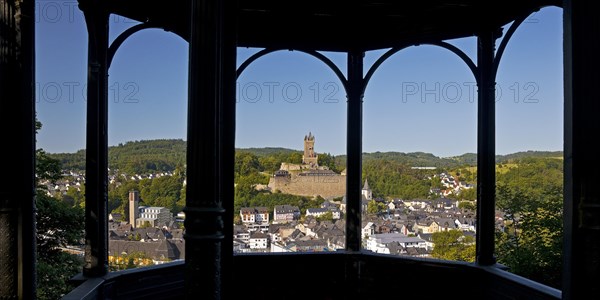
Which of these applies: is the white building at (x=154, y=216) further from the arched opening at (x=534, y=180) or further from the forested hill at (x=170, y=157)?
the arched opening at (x=534, y=180)

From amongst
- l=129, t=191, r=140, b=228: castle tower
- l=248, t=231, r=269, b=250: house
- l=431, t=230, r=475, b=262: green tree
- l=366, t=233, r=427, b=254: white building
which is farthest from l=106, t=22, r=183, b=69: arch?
l=431, t=230, r=475, b=262: green tree

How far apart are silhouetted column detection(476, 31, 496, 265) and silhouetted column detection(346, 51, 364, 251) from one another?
227 centimetres

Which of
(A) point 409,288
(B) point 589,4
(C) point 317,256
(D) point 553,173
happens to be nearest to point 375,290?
(A) point 409,288

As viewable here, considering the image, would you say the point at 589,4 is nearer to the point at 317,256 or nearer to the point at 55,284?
the point at 317,256

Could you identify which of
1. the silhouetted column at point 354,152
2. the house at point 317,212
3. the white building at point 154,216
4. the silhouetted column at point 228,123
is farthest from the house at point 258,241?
the silhouetted column at point 228,123

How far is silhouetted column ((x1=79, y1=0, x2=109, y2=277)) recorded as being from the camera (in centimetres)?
649

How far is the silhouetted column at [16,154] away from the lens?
13.2 ft

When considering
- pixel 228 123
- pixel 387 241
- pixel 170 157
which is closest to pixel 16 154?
pixel 228 123

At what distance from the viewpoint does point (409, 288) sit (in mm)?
8148

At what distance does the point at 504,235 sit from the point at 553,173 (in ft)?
11.1

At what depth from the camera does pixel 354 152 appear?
852cm

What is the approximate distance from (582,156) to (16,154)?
16.0 ft

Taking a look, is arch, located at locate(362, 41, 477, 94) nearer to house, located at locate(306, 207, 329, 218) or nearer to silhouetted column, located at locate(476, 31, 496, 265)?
silhouetted column, located at locate(476, 31, 496, 265)

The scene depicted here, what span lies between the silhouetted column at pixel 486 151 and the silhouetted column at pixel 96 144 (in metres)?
6.36
